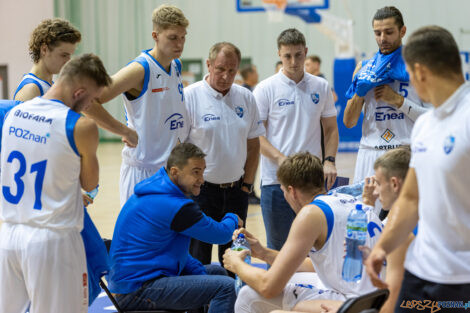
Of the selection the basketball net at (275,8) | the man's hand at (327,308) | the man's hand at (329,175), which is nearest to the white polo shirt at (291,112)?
the man's hand at (329,175)

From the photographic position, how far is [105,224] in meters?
8.03

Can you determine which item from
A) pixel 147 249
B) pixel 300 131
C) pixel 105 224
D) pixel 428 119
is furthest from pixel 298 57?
pixel 105 224

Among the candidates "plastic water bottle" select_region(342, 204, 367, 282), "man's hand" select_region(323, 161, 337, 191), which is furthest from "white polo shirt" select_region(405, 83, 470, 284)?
"man's hand" select_region(323, 161, 337, 191)

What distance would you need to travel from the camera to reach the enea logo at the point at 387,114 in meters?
4.45

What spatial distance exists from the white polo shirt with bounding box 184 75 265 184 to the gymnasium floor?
55.0 inches

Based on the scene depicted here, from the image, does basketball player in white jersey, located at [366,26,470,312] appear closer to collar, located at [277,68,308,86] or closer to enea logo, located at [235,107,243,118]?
enea logo, located at [235,107,243,118]

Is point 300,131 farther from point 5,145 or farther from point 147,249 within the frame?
point 5,145

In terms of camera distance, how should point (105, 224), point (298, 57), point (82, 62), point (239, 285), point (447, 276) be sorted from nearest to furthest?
point (447, 276), point (82, 62), point (239, 285), point (298, 57), point (105, 224)

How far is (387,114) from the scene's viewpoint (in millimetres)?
4477

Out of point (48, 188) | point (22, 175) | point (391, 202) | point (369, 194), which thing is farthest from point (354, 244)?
point (22, 175)

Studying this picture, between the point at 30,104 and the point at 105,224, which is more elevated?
the point at 30,104

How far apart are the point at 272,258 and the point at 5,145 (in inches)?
61.7

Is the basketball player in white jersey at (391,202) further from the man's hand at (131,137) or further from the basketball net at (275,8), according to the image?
the basketball net at (275,8)

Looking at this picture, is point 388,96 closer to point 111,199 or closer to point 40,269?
point 40,269
